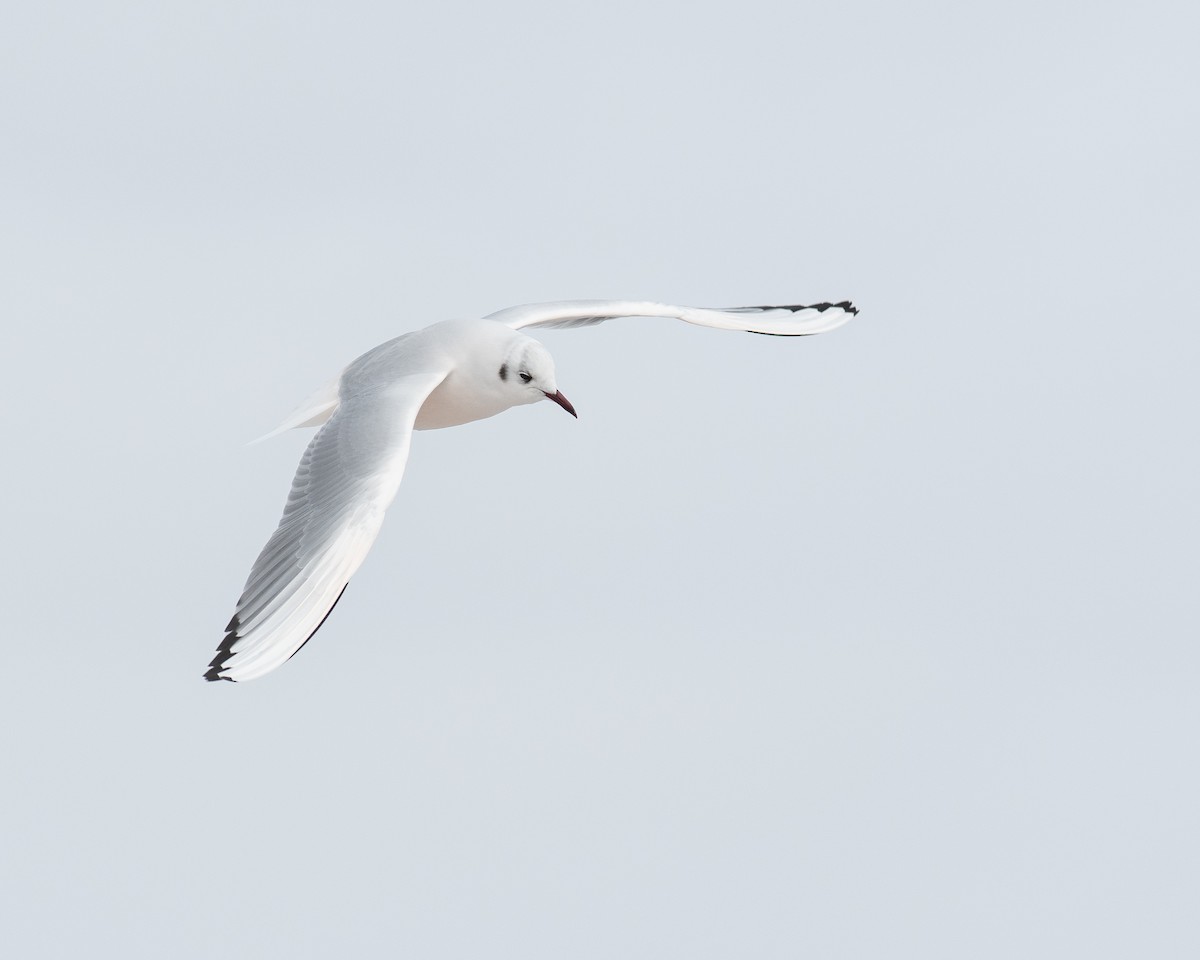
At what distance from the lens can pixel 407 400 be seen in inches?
310

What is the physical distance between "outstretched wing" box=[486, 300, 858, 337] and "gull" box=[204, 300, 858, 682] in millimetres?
10

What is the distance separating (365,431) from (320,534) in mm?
665

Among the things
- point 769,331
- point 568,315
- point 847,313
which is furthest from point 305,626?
point 847,313

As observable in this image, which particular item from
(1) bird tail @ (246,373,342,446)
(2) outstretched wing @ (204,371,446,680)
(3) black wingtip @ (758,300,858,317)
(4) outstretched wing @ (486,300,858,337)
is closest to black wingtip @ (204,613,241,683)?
(2) outstretched wing @ (204,371,446,680)

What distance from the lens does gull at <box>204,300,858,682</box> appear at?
268 inches

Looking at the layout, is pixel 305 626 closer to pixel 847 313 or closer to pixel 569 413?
pixel 569 413

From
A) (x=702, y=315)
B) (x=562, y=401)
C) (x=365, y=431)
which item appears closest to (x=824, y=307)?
(x=702, y=315)

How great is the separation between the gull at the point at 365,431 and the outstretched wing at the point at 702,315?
0.4 inches

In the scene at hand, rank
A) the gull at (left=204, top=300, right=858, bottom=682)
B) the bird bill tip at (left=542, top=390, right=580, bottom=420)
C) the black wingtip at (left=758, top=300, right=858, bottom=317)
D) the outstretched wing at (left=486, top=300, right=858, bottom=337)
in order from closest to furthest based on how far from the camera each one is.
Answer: the gull at (left=204, top=300, right=858, bottom=682)
the bird bill tip at (left=542, top=390, right=580, bottom=420)
the outstretched wing at (left=486, top=300, right=858, bottom=337)
the black wingtip at (left=758, top=300, right=858, bottom=317)

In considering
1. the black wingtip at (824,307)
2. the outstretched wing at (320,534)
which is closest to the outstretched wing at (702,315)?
the black wingtip at (824,307)

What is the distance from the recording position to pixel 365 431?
25.0 feet

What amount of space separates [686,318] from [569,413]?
162 cm

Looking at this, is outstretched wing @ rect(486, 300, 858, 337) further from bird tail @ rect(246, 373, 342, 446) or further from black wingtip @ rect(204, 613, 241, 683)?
black wingtip @ rect(204, 613, 241, 683)

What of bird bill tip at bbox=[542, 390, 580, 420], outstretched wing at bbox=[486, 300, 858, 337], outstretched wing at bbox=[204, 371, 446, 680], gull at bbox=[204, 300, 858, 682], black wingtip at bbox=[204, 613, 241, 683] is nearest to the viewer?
black wingtip at bbox=[204, 613, 241, 683]
